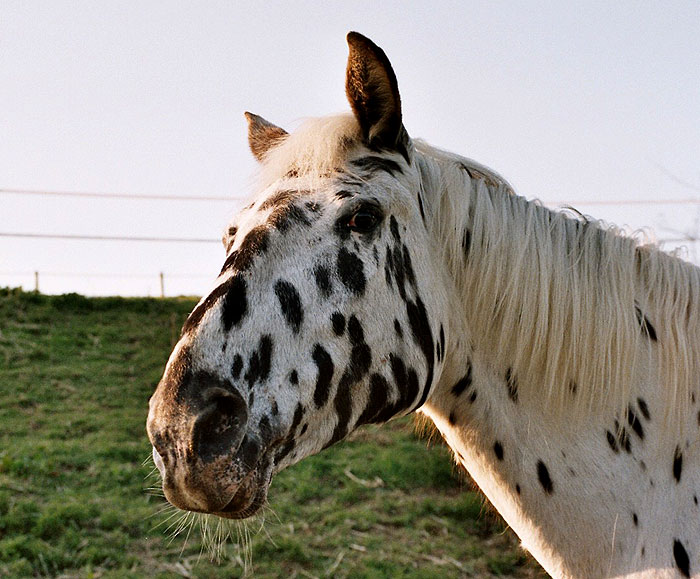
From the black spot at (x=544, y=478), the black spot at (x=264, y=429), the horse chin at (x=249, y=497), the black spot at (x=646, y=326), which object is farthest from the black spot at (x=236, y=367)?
the black spot at (x=646, y=326)

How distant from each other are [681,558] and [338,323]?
125 centimetres

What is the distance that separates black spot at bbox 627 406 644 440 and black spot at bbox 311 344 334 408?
99cm

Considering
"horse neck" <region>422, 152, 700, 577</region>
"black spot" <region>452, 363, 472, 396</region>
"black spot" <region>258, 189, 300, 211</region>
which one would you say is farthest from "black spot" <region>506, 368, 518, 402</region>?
"black spot" <region>258, 189, 300, 211</region>

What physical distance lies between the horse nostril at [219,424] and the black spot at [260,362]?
0.25 ft

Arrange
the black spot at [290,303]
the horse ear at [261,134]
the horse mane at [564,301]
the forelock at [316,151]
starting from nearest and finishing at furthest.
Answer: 1. the black spot at [290,303]
2. the forelock at [316,151]
3. the horse mane at [564,301]
4. the horse ear at [261,134]

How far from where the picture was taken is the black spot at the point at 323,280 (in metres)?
1.92

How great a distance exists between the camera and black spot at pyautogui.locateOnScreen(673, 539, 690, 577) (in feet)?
6.72

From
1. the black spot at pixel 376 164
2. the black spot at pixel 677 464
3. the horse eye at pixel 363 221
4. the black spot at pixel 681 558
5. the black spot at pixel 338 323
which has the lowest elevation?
the black spot at pixel 681 558

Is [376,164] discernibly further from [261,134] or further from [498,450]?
[498,450]

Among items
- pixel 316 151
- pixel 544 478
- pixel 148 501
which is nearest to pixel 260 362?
pixel 316 151

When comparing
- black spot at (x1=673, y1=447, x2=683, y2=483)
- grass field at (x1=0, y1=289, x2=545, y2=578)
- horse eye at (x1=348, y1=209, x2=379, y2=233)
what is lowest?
grass field at (x1=0, y1=289, x2=545, y2=578)

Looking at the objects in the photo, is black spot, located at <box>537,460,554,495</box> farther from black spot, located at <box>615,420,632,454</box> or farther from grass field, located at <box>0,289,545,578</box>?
grass field, located at <box>0,289,545,578</box>

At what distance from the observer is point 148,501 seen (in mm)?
6289

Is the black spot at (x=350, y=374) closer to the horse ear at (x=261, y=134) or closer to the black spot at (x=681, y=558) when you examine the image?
the horse ear at (x=261, y=134)
